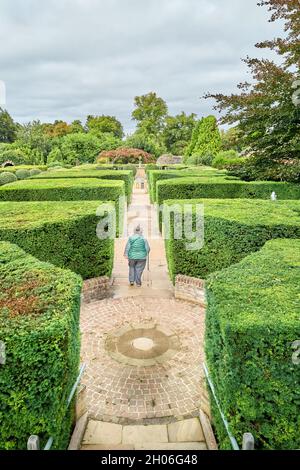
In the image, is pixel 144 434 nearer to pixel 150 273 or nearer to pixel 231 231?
pixel 231 231

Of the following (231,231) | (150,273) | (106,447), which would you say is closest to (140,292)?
(150,273)

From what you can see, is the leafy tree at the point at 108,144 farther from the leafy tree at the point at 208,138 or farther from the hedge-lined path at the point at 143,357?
the hedge-lined path at the point at 143,357

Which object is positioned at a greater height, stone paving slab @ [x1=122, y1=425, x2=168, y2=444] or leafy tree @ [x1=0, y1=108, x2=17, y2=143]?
leafy tree @ [x1=0, y1=108, x2=17, y2=143]

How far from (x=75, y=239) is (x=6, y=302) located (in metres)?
4.11

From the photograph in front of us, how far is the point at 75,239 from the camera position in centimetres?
729

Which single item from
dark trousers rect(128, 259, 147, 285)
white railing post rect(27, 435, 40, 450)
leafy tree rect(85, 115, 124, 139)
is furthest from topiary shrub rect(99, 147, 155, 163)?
white railing post rect(27, 435, 40, 450)

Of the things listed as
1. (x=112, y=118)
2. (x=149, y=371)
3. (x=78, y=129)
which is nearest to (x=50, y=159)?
(x=78, y=129)

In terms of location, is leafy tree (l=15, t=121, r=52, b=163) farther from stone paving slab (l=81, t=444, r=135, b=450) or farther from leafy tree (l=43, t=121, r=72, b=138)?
stone paving slab (l=81, t=444, r=135, b=450)

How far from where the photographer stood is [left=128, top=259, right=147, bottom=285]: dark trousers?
8133 mm

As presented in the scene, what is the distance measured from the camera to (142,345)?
18.9ft

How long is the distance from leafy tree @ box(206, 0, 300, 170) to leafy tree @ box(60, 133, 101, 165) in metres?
37.2

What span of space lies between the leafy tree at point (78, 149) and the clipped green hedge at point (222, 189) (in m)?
35.2

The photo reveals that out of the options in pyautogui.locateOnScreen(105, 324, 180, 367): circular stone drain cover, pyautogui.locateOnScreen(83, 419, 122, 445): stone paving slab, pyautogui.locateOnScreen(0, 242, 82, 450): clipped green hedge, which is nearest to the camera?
pyautogui.locateOnScreen(0, 242, 82, 450): clipped green hedge
